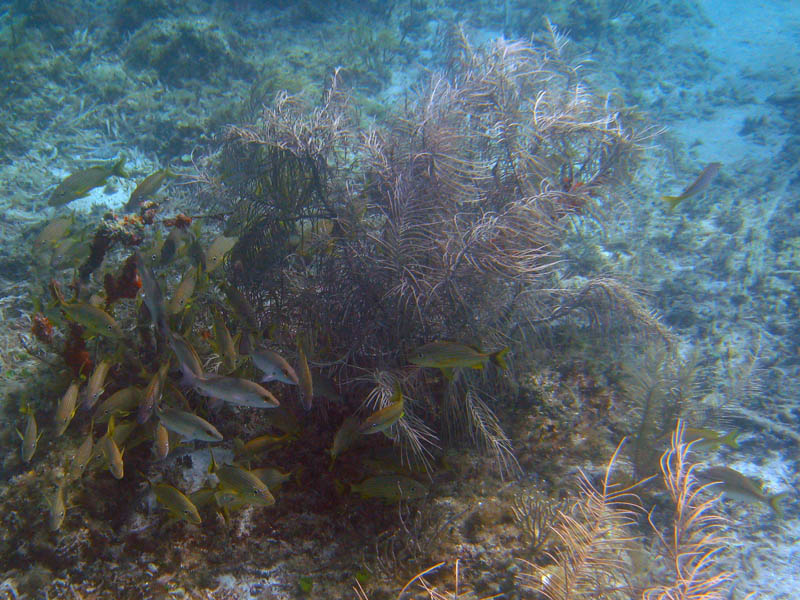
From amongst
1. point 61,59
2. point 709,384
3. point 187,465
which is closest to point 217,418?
point 187,465

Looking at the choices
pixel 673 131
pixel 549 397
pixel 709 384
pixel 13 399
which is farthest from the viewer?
pixel 673 131

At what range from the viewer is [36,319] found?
3225 millimetres

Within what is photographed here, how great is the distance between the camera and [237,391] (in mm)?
2354

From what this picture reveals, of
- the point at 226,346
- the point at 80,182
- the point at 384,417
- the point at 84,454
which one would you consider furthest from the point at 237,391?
the point at 80,182

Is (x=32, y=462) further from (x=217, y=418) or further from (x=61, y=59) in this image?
(x=61, y=59)

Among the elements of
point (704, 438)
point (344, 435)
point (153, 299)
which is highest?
point (153, 299)

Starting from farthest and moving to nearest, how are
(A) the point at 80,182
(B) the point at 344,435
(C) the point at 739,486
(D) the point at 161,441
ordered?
1. (A) the point at 80,182
2. (C) the point at 739,486
3. (B) the point at 344,435
4. (D) the point at 161,441

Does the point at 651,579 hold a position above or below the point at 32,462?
below

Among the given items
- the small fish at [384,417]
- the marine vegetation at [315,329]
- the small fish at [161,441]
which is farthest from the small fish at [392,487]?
the small fish at [161,441]

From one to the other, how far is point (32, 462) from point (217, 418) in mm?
1250

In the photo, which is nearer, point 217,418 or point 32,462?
point 32,462

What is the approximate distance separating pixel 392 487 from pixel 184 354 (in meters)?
1.72

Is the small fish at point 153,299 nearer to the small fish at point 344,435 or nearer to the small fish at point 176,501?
the small fish at point 176,501

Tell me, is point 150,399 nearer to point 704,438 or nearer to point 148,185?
point 148,185
